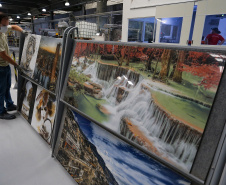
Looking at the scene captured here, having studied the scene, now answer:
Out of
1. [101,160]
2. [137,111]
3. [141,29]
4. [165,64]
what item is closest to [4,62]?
[101,160]

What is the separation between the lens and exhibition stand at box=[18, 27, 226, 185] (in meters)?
0.77

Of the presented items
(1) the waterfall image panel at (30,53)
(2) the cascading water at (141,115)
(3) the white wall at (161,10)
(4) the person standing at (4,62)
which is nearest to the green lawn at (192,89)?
(2) the cascading water at (141,115)

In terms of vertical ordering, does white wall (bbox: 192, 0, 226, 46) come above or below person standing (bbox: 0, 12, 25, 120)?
above

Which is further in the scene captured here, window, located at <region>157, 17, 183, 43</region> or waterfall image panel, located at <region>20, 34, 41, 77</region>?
window, located at <region>157, 17, 183, 43</region>

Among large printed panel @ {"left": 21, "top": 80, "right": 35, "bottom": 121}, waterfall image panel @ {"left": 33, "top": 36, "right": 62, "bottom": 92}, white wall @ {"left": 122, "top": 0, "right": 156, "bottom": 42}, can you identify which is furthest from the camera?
white wall @ {"left": 122, "top": 0, "right": 156, "bottom": 42}

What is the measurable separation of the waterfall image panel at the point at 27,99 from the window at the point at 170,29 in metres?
4.58

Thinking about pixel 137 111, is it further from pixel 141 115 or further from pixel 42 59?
pixel 42 59

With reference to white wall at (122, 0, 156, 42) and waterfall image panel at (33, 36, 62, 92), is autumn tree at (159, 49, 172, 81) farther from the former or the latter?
white wall at (122, 0, 156, 42)

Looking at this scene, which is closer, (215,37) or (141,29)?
(215,37)

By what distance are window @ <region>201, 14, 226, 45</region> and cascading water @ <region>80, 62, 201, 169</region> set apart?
4.49 m

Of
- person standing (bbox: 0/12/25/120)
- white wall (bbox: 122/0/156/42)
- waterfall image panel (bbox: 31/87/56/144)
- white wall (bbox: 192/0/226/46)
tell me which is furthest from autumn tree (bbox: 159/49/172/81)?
white wall (bbox: 122/0/156/42)

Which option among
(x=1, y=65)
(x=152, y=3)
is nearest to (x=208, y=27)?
(x=152, y=3)

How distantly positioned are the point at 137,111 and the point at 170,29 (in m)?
5.20

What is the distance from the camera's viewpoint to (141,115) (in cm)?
103
